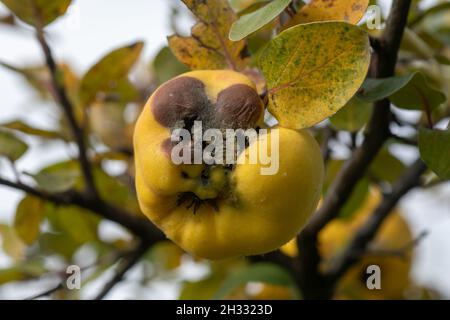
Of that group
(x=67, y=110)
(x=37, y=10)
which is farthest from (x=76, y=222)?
(x=37, y=10)

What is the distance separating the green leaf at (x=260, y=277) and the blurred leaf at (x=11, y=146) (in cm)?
38

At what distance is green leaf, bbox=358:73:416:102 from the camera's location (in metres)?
0.77

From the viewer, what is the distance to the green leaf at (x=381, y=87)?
77 centimetres

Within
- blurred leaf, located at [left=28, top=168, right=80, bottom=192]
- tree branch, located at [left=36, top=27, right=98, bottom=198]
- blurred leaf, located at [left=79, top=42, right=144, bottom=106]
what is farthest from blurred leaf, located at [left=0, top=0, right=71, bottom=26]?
blurred leaf, located at [left=28, top=168, right=80, bottom=192]

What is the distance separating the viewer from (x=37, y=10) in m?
1.04

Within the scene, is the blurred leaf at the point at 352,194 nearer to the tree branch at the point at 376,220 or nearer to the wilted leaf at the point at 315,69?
the tree branch at the point at 376,220

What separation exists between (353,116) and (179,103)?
31cm

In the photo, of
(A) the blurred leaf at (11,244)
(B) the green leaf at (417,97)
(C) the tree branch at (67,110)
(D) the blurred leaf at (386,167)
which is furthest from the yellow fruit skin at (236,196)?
(A) the blurred leaf at (11,244)

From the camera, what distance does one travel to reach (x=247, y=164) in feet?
2.19

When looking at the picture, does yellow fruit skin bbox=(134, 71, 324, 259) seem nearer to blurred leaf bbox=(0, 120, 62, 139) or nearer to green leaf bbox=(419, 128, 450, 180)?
green leaf bbox=(419, 128, 450, 180)

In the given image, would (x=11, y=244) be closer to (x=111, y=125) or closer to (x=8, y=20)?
(x=111, y=125)
